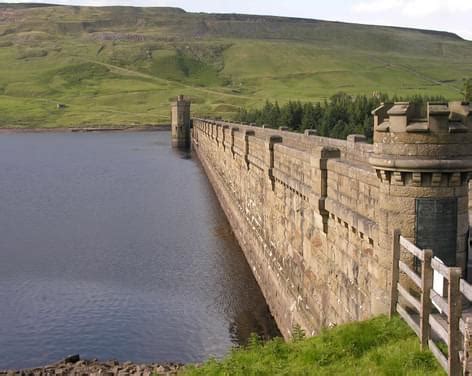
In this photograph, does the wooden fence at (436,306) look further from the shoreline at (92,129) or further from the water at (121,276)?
the shoreline at (92,129)

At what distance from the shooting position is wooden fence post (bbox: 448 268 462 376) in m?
8.05

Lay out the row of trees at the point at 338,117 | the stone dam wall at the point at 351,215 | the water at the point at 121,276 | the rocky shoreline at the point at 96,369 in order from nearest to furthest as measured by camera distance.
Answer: the stone dam wall at the point at 351,215 < the rocky shoreline at the point at 96,369 < the water at the point at 121,276 < the row of trees at the point at 338,117

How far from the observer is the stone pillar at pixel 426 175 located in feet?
35.9

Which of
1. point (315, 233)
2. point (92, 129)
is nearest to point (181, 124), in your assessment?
point (92, 129)

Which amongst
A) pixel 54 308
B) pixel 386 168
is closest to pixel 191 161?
pixel 54 308

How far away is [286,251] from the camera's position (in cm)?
2312

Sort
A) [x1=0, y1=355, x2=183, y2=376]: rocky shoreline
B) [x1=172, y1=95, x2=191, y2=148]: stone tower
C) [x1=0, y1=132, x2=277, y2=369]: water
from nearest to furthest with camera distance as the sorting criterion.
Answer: [x1=0, y1=355, x2=183, y2=376]: rocky shoreline, [x1=0, y1=132, x2=277, y2=369]: water, [x1=172, y1=95, x2=191, y2=148]: stone tower

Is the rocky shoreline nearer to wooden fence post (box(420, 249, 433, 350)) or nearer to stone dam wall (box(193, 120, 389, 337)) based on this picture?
stone dam wall (box(193, 120, 389, 337))

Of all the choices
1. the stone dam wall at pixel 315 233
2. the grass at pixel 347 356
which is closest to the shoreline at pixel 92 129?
the stone dam wall at pixel 315 233

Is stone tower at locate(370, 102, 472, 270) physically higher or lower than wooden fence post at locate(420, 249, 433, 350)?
higher

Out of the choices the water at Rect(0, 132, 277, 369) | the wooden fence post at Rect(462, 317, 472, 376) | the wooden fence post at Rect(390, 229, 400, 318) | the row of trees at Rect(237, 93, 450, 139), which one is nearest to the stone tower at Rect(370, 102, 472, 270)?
the wooden fence post at Rect(390, 229, 400, 318)

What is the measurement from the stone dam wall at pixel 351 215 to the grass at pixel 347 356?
97 centimetres

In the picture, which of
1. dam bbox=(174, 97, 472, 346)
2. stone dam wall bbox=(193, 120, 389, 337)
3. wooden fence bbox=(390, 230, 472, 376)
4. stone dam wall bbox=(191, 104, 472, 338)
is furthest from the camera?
stone dam wall bbox=(193, 120, 389, 337)

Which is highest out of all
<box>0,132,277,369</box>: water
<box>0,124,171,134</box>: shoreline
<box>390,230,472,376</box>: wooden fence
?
<box>390,230,472,376</box>: wooden fence
